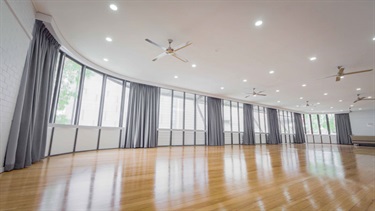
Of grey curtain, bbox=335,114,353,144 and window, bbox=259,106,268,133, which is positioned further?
grey curtain, bbox=335,114,353,144

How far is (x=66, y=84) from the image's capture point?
475cm

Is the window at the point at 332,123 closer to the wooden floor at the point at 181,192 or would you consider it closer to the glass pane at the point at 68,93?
the wooden floor at the point at 181,192

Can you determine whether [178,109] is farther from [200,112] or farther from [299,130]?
[299,130]

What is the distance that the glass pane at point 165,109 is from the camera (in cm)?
801

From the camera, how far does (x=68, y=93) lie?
189 inches

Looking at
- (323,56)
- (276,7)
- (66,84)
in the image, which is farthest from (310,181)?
(66,84)

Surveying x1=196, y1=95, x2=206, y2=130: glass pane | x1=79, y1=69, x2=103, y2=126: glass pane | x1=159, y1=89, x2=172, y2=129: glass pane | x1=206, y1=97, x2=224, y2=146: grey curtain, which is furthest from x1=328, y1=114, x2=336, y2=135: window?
x1=79, y1=69, x2=103, y2=126: glass pane

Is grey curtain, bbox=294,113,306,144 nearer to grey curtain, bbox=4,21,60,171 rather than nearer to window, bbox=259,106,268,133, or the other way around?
window, bbox=259,106,268,133

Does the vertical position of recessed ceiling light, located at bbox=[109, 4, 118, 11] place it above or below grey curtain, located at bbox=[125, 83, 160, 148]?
above

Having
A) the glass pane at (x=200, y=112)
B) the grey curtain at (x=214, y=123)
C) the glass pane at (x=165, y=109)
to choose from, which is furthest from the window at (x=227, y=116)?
the glass pane at (x=165, y=109)

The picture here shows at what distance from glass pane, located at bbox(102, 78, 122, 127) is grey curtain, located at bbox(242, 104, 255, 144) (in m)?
8.51

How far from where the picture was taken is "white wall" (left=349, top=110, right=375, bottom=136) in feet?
43.4

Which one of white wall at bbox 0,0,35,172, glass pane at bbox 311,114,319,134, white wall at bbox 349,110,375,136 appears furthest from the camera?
glass pane at bbox 311,114,319,134

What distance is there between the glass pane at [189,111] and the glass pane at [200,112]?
1.21ft
